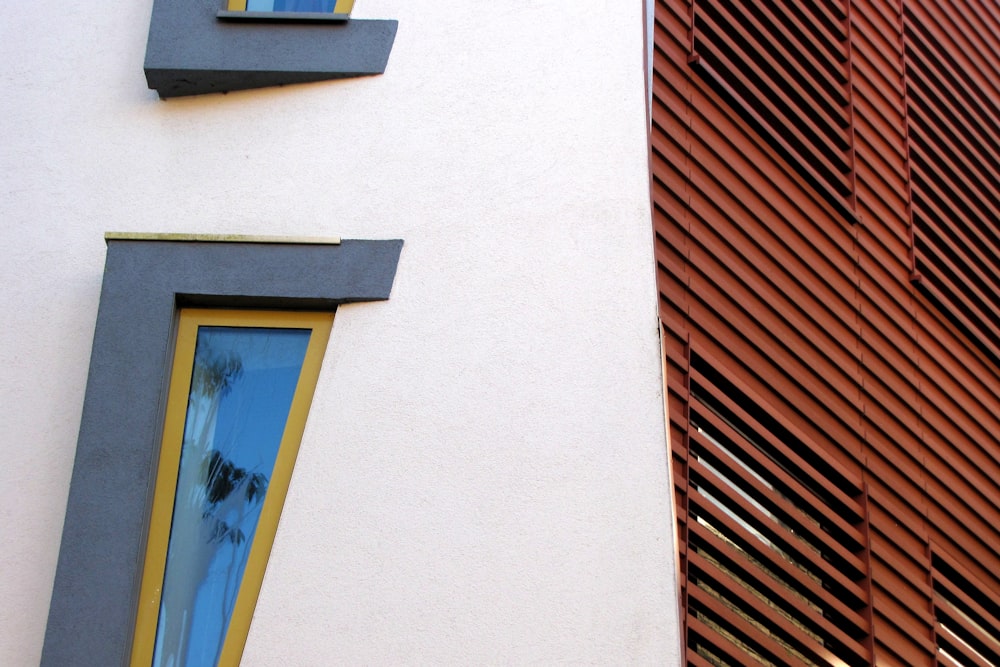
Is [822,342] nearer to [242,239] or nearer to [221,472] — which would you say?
[242,239]

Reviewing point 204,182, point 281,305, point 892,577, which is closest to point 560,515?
point 281,305

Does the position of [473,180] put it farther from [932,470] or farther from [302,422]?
[932,470]

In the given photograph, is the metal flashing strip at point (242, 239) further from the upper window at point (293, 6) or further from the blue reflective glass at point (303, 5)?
the blue reflective glass at point (303, 5)

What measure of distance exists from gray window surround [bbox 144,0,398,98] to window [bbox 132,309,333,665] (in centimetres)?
115

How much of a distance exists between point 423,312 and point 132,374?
1206 mm

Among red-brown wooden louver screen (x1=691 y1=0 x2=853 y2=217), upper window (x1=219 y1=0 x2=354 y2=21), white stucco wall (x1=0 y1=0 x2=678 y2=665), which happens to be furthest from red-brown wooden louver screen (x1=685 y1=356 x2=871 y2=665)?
upper window (x1=219 y1=0 x2=354 y2=21)

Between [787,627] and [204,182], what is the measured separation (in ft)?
11.1

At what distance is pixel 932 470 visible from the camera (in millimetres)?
7395

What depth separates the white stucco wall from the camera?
4777mm

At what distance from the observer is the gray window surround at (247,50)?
5.79 meters

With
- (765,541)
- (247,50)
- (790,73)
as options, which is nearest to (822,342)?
(765,541)

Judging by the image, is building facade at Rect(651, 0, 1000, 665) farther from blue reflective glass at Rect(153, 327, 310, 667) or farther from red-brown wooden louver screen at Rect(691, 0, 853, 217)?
blue reflective glass at Rect(153, 327, 310, 667)

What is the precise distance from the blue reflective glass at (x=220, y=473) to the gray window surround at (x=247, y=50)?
4.04 ft

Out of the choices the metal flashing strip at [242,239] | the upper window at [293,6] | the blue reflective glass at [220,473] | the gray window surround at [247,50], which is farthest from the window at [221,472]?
the upper window at [293,6]
